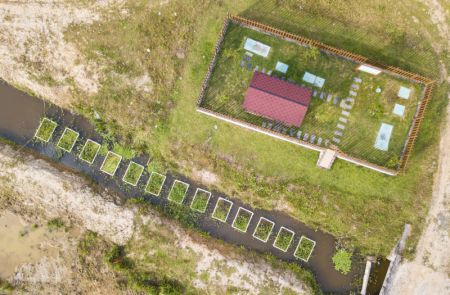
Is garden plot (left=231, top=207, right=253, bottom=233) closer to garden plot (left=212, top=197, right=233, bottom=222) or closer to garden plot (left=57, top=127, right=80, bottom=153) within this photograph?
garden plot (left=212, top=197, right=233, bottom=222)

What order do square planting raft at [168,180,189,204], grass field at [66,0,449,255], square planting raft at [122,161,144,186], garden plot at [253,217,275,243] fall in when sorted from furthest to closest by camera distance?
square planting raft at [122,161,144,186]
square planting raft at [168,180,189,204]
garden plot at [253,217,275,243]
grass field at [66,0,449,255]

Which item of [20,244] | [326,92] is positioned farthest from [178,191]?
[326,92]

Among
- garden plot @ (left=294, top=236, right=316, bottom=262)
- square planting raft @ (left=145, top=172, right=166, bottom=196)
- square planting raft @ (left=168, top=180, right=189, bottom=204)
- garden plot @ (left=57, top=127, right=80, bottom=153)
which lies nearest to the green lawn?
square planting raft @ (left=168, top=180, right=189, bottom=204)

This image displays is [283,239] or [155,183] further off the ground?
[155,183]

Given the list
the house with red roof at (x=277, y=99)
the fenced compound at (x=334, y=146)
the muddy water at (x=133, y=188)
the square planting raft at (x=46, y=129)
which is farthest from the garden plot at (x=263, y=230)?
the square planting raft at (x=46, y=129)

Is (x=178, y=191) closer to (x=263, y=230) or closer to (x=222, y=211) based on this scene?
(x=222, y=211)
